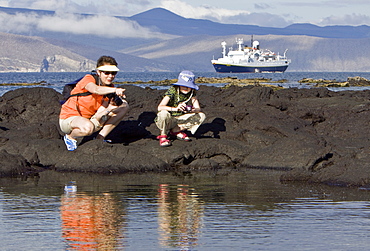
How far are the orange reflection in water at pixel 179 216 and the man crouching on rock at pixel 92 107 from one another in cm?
202

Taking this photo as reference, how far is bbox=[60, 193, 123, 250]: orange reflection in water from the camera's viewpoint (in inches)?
197

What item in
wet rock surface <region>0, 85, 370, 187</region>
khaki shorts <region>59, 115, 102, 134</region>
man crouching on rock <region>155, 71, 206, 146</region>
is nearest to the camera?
wet rock surface <region>0, 85, 370, 187</region>

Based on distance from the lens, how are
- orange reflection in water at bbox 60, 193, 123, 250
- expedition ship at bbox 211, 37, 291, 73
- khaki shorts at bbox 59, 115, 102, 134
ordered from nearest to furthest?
orange reflection in water at bbox 60, 193, 123, 250 < khaki shorts at bbox 59, 115, 102, 134 < expedition ship at bbox 211, 37, 291, 73

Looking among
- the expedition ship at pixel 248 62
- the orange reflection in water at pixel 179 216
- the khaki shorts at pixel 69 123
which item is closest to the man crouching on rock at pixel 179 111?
the khaki shorts at pixel 69 123

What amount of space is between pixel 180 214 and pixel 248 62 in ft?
453

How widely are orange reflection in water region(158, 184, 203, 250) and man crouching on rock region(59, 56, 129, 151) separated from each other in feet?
6.63

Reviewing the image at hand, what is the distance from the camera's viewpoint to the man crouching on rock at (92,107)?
9.40m

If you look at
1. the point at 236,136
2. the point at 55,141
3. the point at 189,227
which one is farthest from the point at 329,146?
the point at 189,227

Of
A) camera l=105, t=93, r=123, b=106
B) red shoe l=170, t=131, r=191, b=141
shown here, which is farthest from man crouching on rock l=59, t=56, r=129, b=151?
red shoe l=170, t=131, r=191, b=141

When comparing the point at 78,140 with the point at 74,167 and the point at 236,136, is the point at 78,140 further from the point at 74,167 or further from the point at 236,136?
the point at 236,136

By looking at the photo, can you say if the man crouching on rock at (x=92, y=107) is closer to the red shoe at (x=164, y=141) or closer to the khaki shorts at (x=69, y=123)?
the khaki shorts at (x=69, y=123)

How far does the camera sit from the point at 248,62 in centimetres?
14300

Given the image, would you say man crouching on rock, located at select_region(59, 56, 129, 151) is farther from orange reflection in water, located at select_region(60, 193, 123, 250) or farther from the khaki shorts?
orange reflection in water, located at select_region(60, 193, 123, 250)

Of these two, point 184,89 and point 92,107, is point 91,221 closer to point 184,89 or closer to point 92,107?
point 92,107
